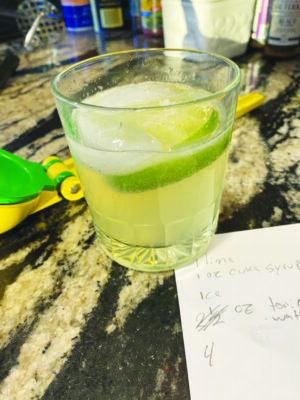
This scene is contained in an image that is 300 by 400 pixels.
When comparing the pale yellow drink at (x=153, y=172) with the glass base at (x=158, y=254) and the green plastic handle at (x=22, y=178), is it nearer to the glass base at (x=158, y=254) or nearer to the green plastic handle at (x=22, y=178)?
the glass base at (x=158, y=254)

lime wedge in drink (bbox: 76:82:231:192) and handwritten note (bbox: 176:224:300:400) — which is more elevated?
lime wedge in drink (bbox: 76:82:231:192)

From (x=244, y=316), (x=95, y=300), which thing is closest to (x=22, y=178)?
(x=95, y=300)

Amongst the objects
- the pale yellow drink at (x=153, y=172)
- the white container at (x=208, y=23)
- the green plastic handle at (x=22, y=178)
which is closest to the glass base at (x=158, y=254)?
the pale yellow drink at (x=153, y=172)

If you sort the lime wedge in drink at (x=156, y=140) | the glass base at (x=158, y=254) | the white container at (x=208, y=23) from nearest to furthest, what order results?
the lime wedge in drink at (x=156, y=140), the glass base at (x=158, y=254), the white container at (x=208, y=23)

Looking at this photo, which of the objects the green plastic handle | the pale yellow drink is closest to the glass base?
the pale yellow drink

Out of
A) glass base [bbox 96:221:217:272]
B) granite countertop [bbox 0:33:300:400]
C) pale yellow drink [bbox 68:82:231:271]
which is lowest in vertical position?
granite countertop [bbox 0:33:300:400]

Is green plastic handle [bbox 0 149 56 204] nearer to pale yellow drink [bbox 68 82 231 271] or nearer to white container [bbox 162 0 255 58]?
pale yellow drink [bbox 68 82 231 271]

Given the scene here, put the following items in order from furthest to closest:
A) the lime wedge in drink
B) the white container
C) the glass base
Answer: the white container < the glass base < the lime wedge in drink
